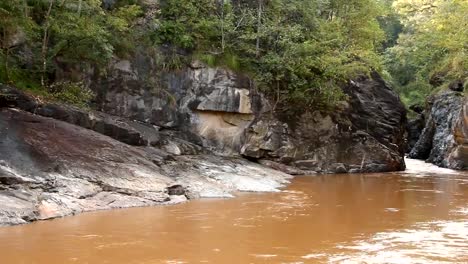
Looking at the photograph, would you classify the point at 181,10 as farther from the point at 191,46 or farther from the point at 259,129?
the point at 259,129

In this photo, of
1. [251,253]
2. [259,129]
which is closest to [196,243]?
[251,253]

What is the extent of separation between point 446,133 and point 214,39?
14.2 metres

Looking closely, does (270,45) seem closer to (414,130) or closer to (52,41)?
(52,41)

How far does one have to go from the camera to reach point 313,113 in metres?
22.8

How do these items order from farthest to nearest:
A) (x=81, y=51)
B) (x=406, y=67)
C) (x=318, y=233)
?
(x=406, y=67) < (x=81, y=51) < (x=318, y=233)

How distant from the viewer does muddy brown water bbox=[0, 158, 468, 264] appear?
7031 mm

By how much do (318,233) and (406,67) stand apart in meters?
36.3

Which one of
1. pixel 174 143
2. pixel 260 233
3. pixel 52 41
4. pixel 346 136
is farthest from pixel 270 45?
pixel 260 233

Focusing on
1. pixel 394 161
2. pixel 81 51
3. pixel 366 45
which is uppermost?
pixel 366 45

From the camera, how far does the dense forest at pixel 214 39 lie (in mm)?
16438

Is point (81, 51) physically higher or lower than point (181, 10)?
lower

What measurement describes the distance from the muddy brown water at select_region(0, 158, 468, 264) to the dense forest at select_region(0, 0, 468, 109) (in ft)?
25.3

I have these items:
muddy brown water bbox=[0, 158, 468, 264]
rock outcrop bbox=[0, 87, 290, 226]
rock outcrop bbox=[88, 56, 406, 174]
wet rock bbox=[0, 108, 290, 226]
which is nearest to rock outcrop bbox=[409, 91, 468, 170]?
rock outcrop bbox=[88, 56, 406, 174]

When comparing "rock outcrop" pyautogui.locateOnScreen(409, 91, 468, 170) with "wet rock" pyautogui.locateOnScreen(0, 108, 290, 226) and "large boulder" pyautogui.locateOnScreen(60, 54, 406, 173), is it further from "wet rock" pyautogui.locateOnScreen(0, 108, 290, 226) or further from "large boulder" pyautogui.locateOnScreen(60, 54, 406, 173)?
"wet rock" pyautogui.locateOnScreen(0, 108, 290, 226)
